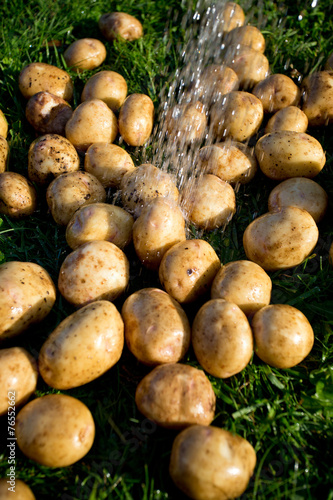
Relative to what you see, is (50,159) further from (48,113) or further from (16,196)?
(48,113)

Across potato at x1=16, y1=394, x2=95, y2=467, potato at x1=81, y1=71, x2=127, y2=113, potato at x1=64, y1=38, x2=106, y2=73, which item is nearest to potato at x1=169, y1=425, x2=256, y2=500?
potato at x1=16, y1=394, x2=95, y2=467

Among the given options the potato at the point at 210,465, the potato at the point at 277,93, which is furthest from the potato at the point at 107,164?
the potato at the point at 210,465

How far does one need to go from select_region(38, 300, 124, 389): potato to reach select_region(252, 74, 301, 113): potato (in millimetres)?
2106

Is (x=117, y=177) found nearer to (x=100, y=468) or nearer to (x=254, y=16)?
(x=100, y=468)

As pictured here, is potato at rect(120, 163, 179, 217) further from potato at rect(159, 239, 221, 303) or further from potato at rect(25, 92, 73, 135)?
potato at rect(25, 92, 73, 135)

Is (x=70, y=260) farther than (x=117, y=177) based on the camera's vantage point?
No

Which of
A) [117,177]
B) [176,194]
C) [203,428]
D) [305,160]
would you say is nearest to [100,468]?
[203,428]

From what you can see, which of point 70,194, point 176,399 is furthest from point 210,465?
point 70,194

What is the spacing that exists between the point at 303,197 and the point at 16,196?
5.66ft

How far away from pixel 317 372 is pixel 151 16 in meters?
3.66

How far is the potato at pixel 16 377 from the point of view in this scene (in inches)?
68.6

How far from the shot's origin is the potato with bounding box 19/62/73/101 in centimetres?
321

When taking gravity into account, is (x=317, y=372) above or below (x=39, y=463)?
above

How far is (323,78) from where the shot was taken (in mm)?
3041
